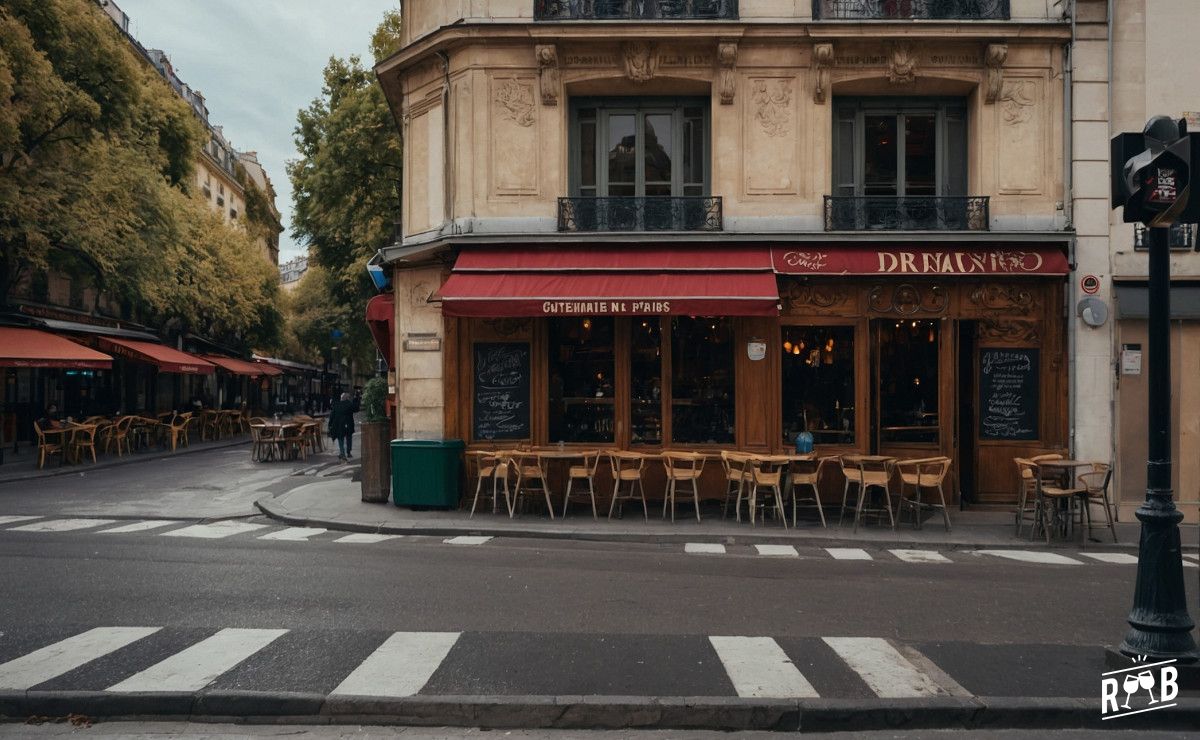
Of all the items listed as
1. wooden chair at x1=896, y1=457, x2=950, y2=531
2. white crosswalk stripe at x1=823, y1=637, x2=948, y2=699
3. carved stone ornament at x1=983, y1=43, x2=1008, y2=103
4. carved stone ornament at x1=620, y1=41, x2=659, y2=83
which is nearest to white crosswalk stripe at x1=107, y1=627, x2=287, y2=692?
white crosswalk stripe at x1=823, y1=637, x2=948, y2=699

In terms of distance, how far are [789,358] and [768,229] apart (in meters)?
2.11

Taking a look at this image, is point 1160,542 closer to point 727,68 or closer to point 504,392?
point 504,392

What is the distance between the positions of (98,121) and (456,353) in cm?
1621

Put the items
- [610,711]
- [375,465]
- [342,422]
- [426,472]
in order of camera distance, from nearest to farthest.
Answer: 1. [610,711]
2. [426,472]
3. [375,465]
4. [342,422]

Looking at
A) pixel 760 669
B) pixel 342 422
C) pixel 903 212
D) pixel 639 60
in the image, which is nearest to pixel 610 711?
pixel 760 669

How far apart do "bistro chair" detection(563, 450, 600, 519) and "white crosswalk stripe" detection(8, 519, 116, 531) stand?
22.3ft

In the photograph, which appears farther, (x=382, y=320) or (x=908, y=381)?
(x=382, y=320)

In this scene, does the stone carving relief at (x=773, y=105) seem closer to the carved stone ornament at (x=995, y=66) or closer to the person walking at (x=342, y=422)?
the carved stone ornament at (x=995, y=66)

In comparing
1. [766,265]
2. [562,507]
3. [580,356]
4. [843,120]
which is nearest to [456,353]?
[580,356]

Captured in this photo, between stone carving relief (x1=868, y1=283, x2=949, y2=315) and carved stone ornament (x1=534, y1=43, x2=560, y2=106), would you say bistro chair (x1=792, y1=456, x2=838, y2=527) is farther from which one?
carved stone ornament (x1=534, y1=43, x2=560, y2=106)

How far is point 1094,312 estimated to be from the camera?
1275cm

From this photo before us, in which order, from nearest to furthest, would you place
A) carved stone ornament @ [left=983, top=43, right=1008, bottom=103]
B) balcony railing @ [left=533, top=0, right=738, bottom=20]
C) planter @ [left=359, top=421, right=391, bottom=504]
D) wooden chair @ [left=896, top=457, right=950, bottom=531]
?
wooden chair @ [left=896, top=457, right=950, bottom=531] → carved stone ornament @ [left=983, top=43, right=1008, bottom=103] → balcony railing @ [left=533, top=0, right=738, bottom=20] → planter @ [left=359, top=421, right=391, bottom=504]

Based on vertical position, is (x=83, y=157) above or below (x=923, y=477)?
above

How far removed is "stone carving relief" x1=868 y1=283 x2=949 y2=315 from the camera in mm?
13172
